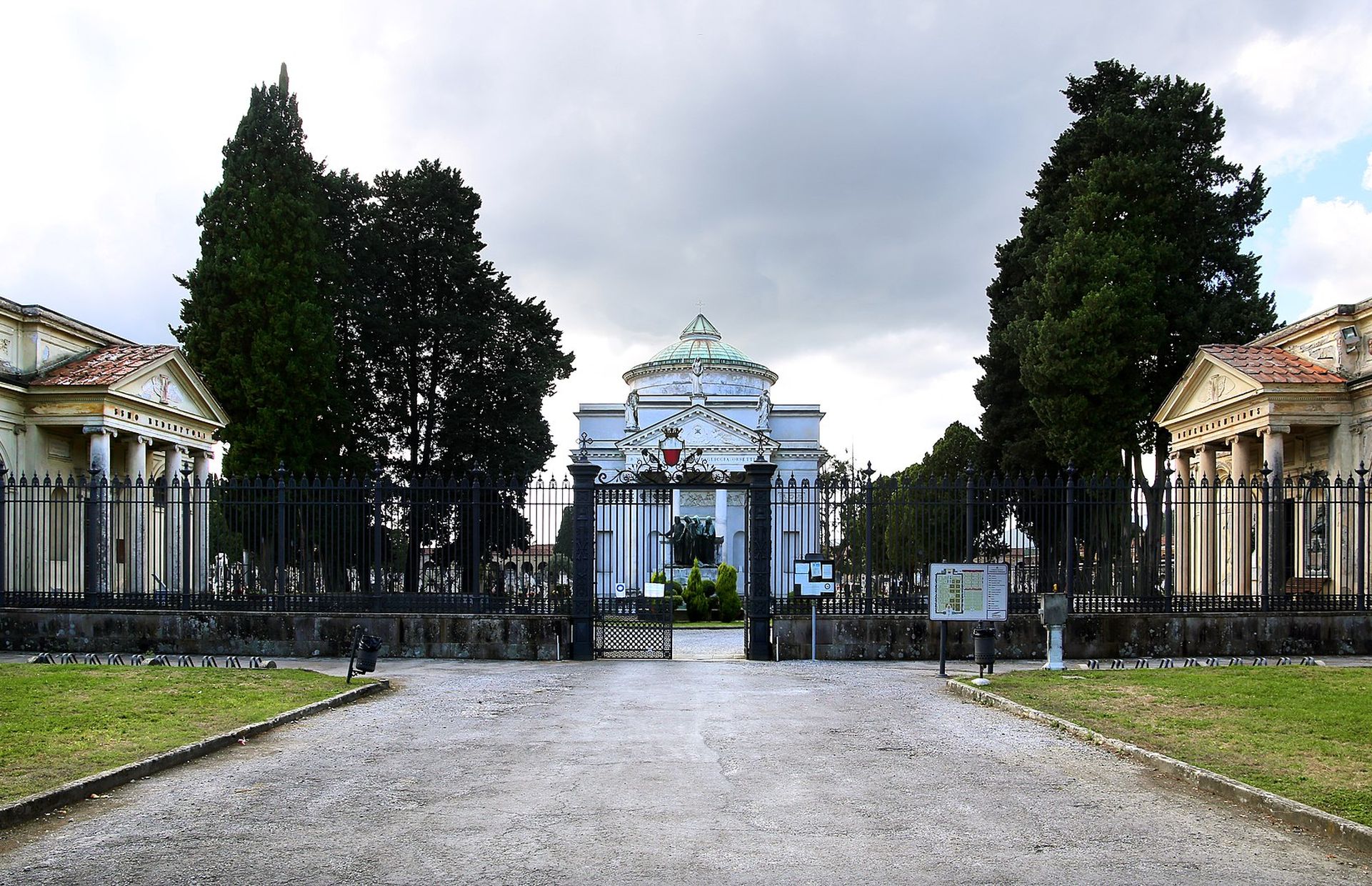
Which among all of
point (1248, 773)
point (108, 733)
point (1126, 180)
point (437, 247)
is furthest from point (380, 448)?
point (1248, 773)

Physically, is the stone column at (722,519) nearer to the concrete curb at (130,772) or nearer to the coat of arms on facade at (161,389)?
the coat of arms on facade at (161,389)

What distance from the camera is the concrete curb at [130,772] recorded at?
8.01m

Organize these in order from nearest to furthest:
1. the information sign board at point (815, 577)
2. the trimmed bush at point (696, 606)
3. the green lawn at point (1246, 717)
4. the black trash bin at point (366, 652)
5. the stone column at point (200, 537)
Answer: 1. the green lawn at point (1246, 717)
2. the black trash bin at point (366, 652)
3. the information sign board at point (815, 577)
4. the stone column at point (200, 537)
5. the trimmed bush at point (696, 606)

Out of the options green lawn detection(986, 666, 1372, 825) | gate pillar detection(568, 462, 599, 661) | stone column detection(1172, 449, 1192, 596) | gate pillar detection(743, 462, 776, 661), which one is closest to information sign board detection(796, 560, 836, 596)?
gate pillar detection(743, 462, 776, 661)

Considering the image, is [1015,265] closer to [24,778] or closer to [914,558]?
[914,558]

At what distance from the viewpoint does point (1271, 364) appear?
29.9 m

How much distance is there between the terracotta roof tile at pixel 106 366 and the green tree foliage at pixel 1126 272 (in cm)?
2406

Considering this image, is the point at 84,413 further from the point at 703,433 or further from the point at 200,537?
the point at 703,433

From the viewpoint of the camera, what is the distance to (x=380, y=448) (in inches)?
1773

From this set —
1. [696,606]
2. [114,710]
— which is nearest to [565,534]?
[696,606]

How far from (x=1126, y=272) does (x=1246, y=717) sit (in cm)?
2622

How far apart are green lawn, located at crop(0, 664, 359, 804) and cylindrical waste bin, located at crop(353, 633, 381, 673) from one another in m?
0.81

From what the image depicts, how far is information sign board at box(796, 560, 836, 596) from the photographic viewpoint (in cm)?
2048

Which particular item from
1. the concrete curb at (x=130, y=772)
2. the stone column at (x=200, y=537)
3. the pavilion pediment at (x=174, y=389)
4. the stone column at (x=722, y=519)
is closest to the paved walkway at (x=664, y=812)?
the concrete curb at (x=130, y=772)
